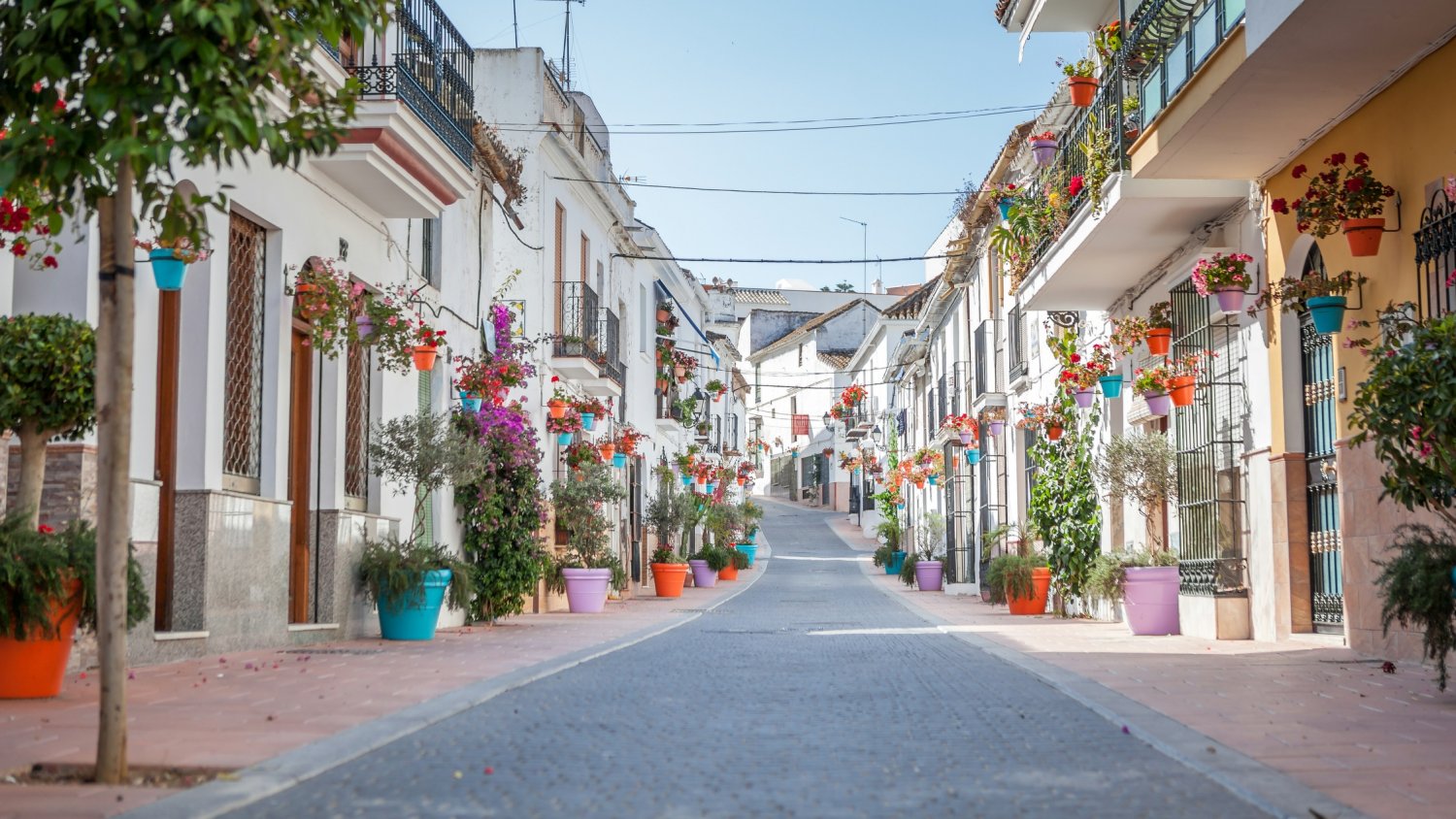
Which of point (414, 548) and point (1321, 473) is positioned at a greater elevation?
point (1321, 473)

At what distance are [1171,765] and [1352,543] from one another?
6098 mm

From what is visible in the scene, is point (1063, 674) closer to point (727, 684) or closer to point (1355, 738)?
point (727, 684)

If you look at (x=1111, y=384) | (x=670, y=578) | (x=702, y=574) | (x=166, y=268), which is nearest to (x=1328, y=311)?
(x=1111, y=384)

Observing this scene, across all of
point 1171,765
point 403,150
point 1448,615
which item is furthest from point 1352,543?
point 403,150

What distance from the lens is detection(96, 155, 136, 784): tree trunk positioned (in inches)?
204

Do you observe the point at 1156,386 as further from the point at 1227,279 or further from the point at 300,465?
the point at 300,465

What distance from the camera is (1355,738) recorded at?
6582 mm

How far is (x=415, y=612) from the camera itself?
13695mm

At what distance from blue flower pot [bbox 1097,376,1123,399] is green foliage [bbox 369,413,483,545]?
6.94m

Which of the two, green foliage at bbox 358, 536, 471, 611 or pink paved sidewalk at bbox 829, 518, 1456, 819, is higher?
green foliage at bbox 358, 536, 471, 611

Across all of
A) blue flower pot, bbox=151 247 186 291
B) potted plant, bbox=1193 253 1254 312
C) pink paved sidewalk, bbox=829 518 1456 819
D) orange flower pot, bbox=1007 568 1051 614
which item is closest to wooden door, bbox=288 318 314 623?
blue flower pot, bbox=151 247 186 291

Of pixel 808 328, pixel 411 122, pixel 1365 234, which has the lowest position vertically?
pixel 1365 234

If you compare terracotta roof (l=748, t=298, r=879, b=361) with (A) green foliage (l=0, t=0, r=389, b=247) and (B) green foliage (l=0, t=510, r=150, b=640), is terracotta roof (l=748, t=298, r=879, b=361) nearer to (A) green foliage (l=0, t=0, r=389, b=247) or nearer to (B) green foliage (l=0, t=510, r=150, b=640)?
(B) green foliage (l=0, t=510, r=150, b=640)

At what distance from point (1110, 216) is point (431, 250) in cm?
745
